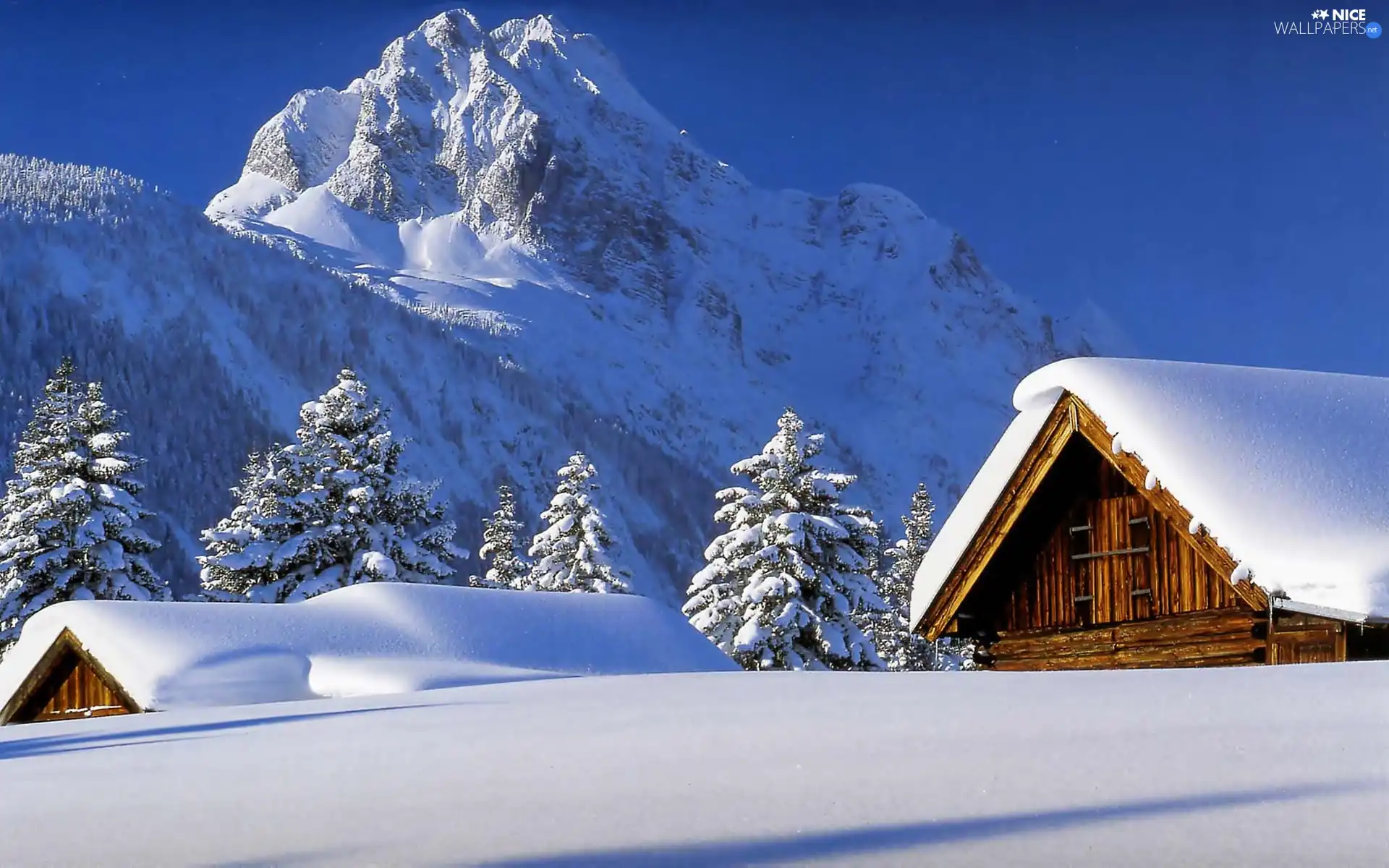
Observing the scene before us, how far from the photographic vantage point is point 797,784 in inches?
163

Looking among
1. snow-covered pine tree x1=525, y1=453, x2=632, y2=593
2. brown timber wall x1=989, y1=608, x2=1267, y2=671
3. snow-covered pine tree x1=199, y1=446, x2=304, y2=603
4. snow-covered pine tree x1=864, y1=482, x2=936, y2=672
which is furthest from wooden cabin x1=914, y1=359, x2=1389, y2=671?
snow-covered pine tree x1=864, y1=482, x2=936, y2=672

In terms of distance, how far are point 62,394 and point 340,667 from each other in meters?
17.9

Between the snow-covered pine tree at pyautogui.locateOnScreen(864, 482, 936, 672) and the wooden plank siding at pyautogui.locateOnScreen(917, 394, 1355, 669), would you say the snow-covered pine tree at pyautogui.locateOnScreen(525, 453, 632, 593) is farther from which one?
the wooden plank siding at pyautogui.locateOnScreen(917, 394, 1355, 669)

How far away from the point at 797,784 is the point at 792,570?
2682 cm

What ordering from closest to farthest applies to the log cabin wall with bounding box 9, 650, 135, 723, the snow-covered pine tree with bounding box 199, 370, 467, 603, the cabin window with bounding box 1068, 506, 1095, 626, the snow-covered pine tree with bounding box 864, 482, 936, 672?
the cabin window with bounding box 1068, 506, 1095, 626
the log cabin wall with bounding box 9, 650, 135, 723
the snow-covered pine tree with bounding box 199, 370, 467, 603
the snow-covered pine tree with bounding box 864, 482, 936, 672

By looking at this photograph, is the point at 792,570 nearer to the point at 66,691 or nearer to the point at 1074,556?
the point at 66,691

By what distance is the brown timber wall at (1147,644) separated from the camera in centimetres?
1198

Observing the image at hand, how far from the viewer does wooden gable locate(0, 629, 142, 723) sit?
19781 millimetres

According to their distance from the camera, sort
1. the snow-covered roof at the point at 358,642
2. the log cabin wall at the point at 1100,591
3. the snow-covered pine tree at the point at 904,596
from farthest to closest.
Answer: the snow-covered pine tree at the point at 904,596 → the snow-covered roof at the point at 358,642 → the log cabin wall at the point at 1100,591

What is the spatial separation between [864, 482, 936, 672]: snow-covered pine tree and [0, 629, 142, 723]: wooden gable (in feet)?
78.7

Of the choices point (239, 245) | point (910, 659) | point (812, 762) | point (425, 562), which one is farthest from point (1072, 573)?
point (239, 245)

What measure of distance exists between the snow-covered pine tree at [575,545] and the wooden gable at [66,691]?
59.2 feet

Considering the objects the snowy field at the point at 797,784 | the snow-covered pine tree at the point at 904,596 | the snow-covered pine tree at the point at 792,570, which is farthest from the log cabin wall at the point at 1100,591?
the snow-covered pine tree at the point at 904,596

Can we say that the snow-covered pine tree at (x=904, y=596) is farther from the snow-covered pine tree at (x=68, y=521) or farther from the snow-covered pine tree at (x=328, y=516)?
the snow-covered pine tree at (x=68, y=521)
